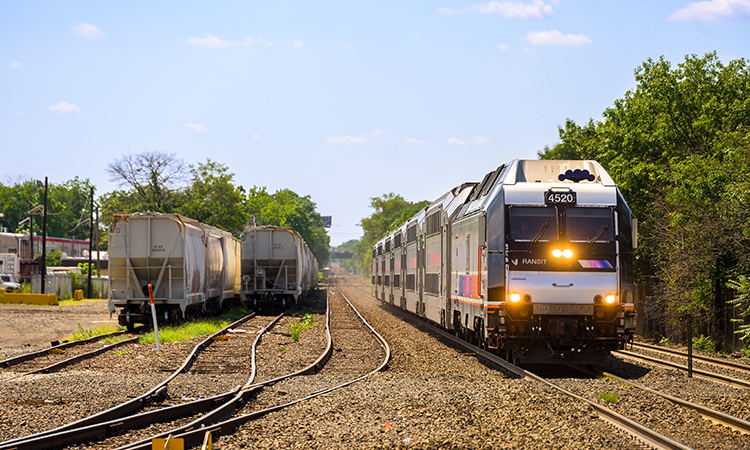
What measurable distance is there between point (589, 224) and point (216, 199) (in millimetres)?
53001

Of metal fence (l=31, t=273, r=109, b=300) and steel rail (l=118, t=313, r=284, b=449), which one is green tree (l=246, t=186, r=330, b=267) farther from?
steel rail (l=118, t=313, r=284, b=449)

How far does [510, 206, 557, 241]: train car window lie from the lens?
1282cm

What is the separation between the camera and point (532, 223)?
12.9 meters

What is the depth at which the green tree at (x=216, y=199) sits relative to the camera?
60188 millimetres

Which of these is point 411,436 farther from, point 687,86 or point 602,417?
point 687,86

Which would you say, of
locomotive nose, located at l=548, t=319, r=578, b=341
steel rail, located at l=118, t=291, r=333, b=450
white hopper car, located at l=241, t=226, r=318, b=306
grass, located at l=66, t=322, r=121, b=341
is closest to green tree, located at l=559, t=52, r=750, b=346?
locomotive nose, located at l=548, t=319, r=578, b=341

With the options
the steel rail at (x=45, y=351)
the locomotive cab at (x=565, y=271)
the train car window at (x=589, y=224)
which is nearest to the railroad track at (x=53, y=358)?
the steel rail at (x=45, y=351)

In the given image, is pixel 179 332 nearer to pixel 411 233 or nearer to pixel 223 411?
pixel 411 233

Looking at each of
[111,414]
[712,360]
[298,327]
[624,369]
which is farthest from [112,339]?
[712,360]

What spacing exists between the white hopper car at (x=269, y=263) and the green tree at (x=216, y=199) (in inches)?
1056

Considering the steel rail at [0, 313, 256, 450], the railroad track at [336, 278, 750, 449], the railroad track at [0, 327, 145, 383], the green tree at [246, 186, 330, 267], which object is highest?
the green tree at [246, 186, 330, 267]

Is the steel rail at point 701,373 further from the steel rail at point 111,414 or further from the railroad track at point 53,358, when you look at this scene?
the railroad track at point 53,358

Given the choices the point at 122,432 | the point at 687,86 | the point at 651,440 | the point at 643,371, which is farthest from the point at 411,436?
the point at 687,86

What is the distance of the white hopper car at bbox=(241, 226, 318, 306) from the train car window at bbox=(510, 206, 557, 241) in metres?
22.0
